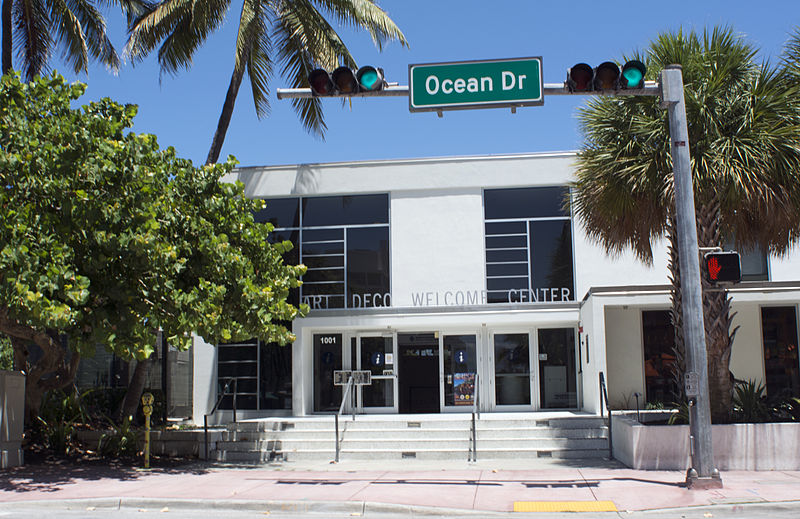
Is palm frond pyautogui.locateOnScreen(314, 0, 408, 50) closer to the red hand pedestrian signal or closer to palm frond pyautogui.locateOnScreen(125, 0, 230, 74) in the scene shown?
palm frond pyautogui.locateOnScreen(125, 0, 230, 74)

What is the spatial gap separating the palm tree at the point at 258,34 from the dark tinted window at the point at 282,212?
2206 millimetres

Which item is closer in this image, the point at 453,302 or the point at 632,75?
the point at 632,75

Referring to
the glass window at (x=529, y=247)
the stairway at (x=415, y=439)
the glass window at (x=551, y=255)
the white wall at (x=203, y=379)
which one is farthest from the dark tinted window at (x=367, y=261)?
the stairway at (x=415, y=439)

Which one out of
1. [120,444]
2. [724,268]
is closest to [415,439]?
[120,444]

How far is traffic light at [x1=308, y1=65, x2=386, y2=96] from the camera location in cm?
948

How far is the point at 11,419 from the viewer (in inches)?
520

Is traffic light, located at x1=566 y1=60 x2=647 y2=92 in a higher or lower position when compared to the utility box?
higher

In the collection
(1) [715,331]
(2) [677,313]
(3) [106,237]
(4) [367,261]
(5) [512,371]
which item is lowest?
(5) [512,371]

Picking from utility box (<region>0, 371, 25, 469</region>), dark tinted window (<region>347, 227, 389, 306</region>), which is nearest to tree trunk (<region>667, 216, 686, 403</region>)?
dark tinted window (<region>347, 227, 389, 306</region>)

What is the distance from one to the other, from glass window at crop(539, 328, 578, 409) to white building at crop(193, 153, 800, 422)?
0.03 meters

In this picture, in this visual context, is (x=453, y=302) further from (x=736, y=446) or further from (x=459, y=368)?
(x=736, y=446)

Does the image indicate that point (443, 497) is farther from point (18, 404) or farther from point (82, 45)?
point (82, 45)

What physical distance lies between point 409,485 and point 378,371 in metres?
8.45

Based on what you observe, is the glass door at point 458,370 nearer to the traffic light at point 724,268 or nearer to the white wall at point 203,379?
the white wall at point 203,379
